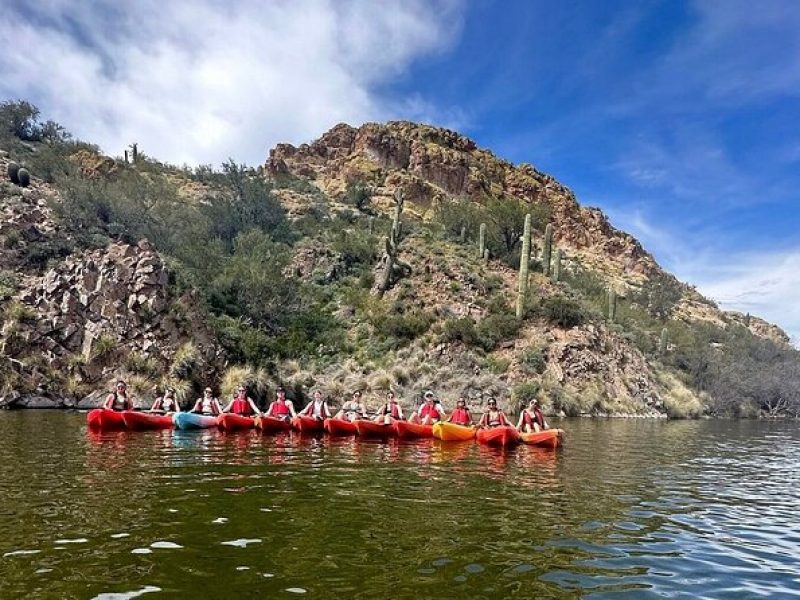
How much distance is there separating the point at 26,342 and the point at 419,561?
24927 millimetres

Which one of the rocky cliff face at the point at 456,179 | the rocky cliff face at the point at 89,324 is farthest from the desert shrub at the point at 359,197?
the rocky cliff face at the point at 89,324

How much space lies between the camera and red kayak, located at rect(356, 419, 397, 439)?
17875 mm

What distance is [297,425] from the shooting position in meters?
18.2

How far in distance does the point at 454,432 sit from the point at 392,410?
117 inches

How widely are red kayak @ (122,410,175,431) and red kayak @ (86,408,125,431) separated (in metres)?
0.21

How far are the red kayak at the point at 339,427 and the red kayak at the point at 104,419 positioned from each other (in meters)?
5.82

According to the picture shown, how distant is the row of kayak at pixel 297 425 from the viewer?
55.6 ft

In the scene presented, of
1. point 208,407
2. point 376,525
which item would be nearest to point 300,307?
point 208,407

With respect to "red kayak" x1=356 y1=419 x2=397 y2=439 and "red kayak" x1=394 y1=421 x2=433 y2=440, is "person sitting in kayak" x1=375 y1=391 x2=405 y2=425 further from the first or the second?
"red kayak" x1=394 y1=421 x2=433 y2=440

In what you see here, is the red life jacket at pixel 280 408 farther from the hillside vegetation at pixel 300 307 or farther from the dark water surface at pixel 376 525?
the hillside vegetation at pixel 300 307

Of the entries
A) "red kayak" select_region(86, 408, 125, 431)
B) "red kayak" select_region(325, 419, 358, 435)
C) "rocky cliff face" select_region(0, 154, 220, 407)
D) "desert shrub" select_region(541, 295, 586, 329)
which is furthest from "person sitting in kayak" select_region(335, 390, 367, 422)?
"desert shrub" select_region(541, 295, 586, 329)

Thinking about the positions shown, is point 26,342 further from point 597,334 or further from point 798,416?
point 798,416

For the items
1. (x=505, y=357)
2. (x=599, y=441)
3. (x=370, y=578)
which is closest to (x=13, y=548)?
(x=370, y=578)

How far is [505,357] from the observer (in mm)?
35938
